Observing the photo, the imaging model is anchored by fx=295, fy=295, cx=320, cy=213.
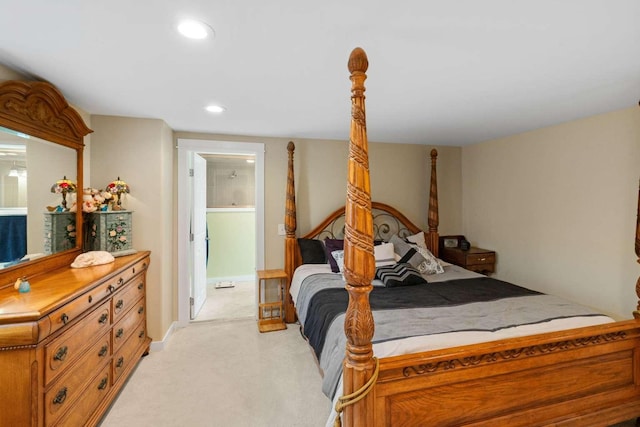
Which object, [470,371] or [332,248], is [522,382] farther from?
[332,248]

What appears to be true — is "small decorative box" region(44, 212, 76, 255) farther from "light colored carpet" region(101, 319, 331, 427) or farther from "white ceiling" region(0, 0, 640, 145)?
"light colored carpet" region(101, 319, 331, 427)

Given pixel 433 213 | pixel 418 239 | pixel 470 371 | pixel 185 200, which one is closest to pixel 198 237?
pixel 185 200

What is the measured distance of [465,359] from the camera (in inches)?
55.4

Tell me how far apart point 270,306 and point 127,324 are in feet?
4.63

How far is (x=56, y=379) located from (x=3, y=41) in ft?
5.75

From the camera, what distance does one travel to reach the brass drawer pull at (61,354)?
150 cm

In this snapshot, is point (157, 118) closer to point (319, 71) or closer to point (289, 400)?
point (319, 71)

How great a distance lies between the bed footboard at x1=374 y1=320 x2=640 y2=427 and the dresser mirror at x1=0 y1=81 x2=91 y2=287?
227 centimetres

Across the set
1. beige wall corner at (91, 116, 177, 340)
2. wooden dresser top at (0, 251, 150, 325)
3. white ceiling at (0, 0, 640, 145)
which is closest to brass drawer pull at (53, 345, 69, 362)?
wooden dresser top at (0, 251, 150, 325)

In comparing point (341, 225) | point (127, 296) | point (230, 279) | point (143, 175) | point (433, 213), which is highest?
point (143, 175)

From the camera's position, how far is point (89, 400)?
71.3 inches

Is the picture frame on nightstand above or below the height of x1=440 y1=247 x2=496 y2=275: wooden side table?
above

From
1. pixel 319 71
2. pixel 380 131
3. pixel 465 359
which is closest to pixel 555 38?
pixel 319 71

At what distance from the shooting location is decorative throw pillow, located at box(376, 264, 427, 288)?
8.70 ft
